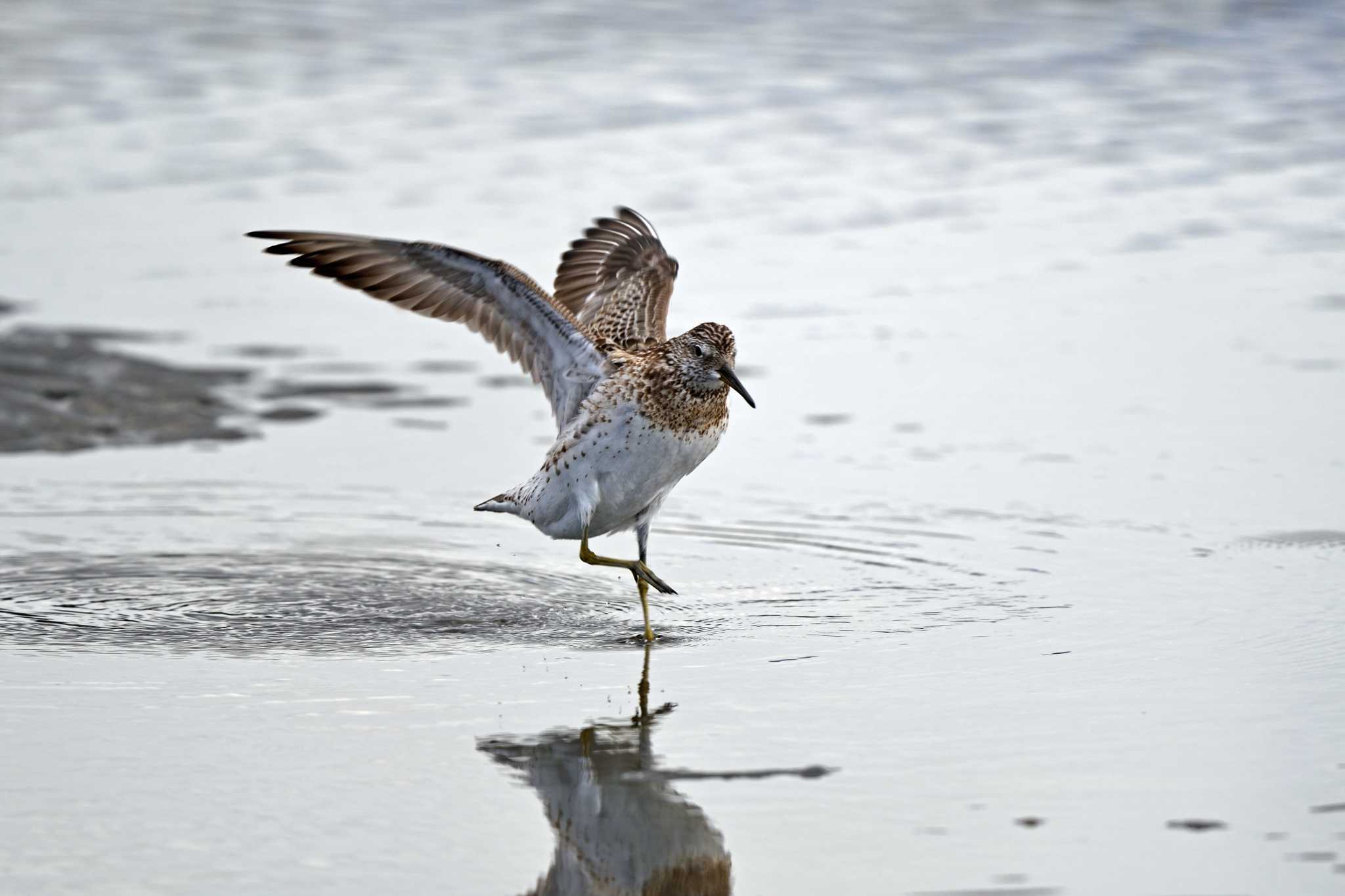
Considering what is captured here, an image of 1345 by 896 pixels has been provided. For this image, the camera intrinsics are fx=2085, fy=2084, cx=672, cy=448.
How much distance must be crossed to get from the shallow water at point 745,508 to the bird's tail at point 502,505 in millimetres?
226

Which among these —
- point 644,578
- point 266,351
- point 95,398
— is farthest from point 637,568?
point 266,351

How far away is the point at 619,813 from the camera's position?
517 centimetres

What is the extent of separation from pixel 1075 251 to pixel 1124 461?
4.07 m

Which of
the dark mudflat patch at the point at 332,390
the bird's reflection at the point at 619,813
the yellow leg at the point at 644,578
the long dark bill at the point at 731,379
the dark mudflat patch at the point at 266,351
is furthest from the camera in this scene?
the dark mudflat patch at the point at 266,351

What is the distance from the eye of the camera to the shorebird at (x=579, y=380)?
24.1 feet

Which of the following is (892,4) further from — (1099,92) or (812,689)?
(812,689)

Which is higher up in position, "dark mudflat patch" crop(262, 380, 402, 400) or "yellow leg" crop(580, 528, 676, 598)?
"dark mudflat patch" crop(262, 380, 402, 400)

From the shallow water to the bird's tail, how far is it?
0.74 feet

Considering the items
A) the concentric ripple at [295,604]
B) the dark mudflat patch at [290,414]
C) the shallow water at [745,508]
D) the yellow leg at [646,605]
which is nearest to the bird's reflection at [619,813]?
the shallow water at [745,508]

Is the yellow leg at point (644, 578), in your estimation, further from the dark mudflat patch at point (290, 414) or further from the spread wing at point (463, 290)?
the dark mudflat patch at point (290, 414)

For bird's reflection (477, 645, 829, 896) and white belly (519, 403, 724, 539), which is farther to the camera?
white belly (519, 403, 724, 539)

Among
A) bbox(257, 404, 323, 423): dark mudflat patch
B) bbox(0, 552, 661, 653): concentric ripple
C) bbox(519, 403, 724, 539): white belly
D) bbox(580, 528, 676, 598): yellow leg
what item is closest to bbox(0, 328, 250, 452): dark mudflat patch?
bbox(257, 404, 323, 423): dark mudflat patch

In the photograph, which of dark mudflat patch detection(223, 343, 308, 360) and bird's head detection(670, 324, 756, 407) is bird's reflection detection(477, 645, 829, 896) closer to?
bird's head detection(670, 324, 756, 407)

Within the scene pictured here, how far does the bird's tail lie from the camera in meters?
7.76
